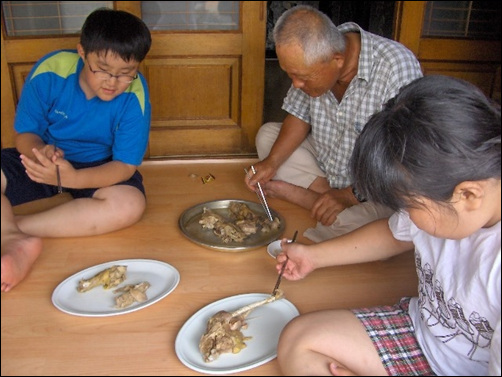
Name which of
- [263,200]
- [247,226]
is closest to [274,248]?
[247,226]

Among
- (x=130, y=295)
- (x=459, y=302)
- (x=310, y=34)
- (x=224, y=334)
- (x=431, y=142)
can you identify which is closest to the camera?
(x=431, y=142)

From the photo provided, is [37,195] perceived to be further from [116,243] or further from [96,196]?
[116,243]

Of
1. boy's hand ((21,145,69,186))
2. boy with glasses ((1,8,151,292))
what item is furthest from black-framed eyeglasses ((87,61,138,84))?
boy's hand ((21,145,69,186))

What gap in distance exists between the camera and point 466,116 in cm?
62

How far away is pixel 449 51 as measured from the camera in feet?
7.12

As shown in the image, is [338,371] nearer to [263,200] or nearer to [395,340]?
[395,340]

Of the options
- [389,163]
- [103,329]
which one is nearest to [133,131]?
[103,329]

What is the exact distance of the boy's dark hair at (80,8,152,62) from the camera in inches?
49.4

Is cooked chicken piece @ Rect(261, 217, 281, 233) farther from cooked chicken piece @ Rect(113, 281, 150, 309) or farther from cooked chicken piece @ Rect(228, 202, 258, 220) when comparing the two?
cooked chicken piece @ Rect(113, 281, 150, 309)

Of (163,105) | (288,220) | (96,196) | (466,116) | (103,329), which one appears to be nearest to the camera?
(466,116)

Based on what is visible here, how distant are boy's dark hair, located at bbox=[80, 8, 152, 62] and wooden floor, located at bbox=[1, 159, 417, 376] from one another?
0.49m

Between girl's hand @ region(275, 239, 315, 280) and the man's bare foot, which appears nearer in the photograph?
the man's bare foot

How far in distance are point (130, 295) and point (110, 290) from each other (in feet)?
0.21

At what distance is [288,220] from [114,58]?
681 millimetres
